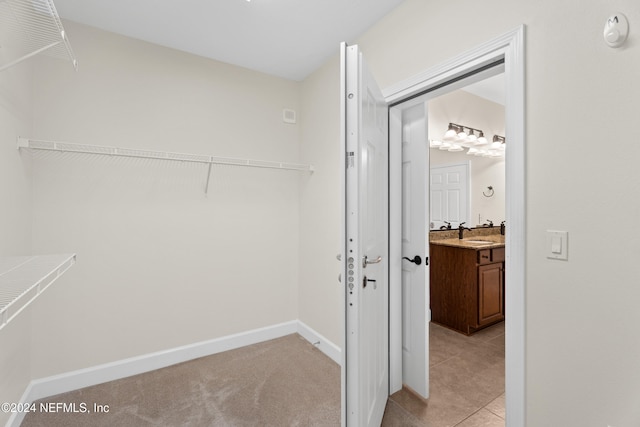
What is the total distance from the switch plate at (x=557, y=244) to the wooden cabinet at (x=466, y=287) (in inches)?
72.3

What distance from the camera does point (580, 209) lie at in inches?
45.7

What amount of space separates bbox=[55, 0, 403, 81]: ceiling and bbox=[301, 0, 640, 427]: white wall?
3.42ft

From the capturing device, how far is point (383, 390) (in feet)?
6.32

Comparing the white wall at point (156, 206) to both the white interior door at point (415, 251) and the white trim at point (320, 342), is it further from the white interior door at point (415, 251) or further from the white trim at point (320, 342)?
the white interior door at point (415, 251)

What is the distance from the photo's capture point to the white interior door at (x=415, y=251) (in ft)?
6.73

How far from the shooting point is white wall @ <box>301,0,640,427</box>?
3.43 ft

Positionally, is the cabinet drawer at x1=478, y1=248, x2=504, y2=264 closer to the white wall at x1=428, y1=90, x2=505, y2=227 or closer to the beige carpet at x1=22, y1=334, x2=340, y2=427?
the white wall at x1=428, y1=90, x2=505, y2=227

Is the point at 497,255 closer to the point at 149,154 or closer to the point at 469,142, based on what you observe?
the point at 469,142

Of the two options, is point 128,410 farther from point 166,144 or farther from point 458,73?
point 458,73

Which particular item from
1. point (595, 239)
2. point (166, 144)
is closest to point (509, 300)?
point (595, 239)

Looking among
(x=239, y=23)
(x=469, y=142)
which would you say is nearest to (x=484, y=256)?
(x=469, y=142)

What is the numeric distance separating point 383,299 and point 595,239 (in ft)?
3.67

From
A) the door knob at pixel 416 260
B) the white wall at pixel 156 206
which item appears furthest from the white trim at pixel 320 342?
the door knob at pixel 416 260

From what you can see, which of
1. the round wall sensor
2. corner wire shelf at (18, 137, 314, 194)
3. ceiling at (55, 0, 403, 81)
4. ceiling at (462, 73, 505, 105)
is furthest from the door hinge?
ceiling at (462, 73, 505, 105)
